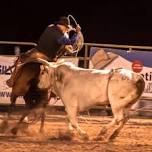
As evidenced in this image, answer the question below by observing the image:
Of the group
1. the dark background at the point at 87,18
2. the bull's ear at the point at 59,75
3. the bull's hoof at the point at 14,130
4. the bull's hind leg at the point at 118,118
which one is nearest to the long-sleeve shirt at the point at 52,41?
the bull's ear at the point at 59,75

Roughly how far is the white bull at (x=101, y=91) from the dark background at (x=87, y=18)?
38.8 ft

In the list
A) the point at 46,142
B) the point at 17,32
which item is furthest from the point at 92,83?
the point at 17,32

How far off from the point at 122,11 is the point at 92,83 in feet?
41.9

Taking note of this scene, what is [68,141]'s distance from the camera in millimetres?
12023

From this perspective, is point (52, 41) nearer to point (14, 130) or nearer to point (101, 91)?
point (101, 91)

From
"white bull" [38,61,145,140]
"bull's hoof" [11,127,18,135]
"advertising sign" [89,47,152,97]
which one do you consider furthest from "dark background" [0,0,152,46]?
"white bull" [38,61,145,140]

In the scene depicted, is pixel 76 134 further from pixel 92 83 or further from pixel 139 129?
pixel 139 129

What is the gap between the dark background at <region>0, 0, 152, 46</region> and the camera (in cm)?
2434

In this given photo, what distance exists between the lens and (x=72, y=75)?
1253 cm

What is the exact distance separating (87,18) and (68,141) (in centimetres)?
1292

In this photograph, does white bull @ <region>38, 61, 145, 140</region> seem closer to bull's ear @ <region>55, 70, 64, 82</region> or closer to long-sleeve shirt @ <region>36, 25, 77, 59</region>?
bull's ear @ <region>55, 70, 64, 82</region>

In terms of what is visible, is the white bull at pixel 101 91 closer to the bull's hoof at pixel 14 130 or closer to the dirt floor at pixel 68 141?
the dirt floor at pixel 68 141

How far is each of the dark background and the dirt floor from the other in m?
9.20

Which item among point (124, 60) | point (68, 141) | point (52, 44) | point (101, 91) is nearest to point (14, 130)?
point (68, 141)
